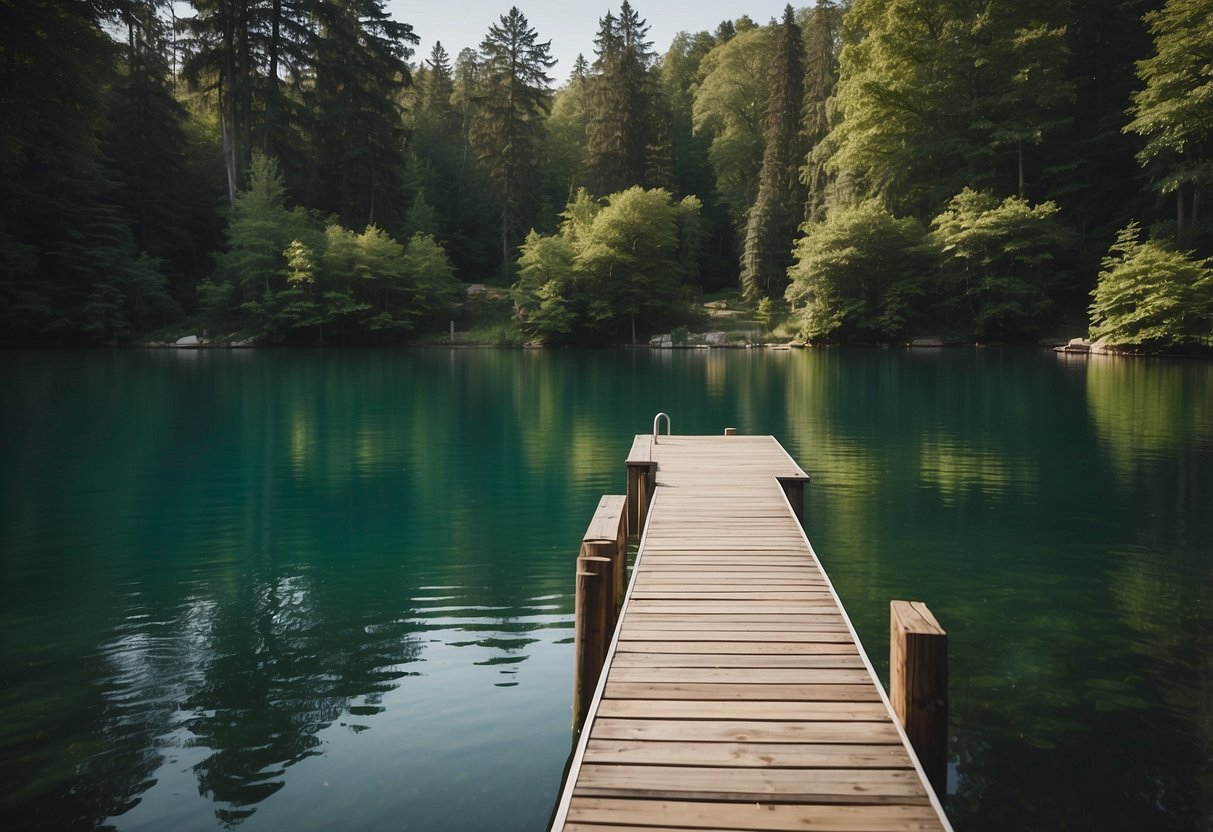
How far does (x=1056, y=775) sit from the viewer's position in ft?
14.5

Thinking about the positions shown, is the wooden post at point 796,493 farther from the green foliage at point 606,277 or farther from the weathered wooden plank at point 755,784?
the green foliage at point 606,277

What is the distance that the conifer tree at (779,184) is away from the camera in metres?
51.6

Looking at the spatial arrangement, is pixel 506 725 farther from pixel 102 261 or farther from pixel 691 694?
pixel 102 261

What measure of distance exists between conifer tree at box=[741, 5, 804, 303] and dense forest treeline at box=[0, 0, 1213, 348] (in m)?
0.17

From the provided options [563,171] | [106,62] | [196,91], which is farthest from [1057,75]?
[196,91]

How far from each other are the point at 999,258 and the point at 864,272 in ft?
19.2

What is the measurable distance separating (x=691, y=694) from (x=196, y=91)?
173ft

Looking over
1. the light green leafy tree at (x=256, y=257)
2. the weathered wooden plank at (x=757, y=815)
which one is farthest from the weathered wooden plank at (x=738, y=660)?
the light green leafy tree at (x=256, y=257)

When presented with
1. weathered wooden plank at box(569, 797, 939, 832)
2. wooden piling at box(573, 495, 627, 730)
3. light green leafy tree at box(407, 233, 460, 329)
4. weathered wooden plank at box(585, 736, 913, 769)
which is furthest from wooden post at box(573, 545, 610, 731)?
light green leafy tree at box(407, 233, 460, 329)

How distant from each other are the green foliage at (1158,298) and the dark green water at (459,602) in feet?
54.8

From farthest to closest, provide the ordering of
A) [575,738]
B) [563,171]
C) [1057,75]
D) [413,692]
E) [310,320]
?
[563,171], [310,320], [1057,75], [413,692], [575,738]

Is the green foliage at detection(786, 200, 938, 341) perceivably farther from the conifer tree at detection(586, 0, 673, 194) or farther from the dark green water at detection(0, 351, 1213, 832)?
the dark green water at detection(0, 351, 1213, 832)

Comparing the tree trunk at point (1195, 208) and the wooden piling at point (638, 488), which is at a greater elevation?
the tree trunk at point (1195, 208)

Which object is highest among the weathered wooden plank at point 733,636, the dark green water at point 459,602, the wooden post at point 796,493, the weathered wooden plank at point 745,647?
the wooden post at point 796,493
